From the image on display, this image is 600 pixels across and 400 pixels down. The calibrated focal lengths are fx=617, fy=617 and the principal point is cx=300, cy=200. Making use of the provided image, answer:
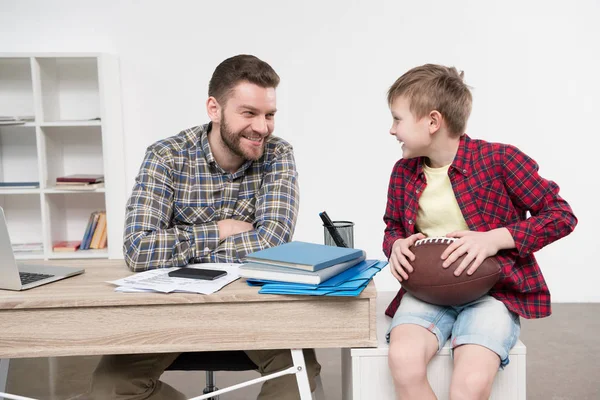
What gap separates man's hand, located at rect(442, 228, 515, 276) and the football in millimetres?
14

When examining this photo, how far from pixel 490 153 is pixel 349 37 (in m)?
2.73

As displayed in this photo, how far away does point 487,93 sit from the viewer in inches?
167

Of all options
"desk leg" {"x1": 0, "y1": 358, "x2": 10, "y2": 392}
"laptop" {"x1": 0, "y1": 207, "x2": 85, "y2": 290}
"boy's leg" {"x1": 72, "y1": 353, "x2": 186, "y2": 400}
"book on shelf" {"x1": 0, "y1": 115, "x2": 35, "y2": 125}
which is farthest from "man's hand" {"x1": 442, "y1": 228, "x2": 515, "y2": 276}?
"book on shelf" {"x1": 0, "y1": 115, "x2": 35, "y2": 125}

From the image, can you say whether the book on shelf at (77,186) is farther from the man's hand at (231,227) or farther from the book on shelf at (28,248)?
the man's hand at (231,227)

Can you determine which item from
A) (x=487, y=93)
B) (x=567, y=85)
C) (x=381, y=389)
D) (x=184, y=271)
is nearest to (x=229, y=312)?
(x=184, y=271)

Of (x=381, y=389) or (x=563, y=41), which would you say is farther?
(x=563, y=41)

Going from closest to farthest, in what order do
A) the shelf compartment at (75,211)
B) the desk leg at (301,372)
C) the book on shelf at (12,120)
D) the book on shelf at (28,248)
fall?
1. the desk leg at (301,372)
2. the book on shelf at (12,120)
3. the book on shelf at (28,248)
4. the shelf compartment at (75,211)

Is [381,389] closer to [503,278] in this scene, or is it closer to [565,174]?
[503,278]

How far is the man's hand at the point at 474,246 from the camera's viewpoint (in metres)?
1.54

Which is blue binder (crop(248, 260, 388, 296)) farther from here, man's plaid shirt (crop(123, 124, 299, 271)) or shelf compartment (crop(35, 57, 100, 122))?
shelf compartment (crop(35, 57, 100, 122))

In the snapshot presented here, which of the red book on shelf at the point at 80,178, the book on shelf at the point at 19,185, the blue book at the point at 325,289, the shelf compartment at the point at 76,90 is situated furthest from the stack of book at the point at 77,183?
the blue book at the point at 325,289

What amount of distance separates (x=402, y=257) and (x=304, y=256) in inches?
10.9

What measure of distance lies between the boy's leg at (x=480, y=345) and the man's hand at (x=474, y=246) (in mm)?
141

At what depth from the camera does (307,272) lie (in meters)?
1.47
